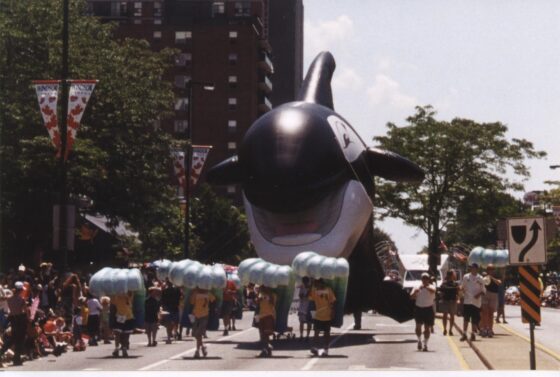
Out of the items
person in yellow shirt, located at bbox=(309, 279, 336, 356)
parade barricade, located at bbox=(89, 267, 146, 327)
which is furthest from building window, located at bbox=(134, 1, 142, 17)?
person in yellow shirt, located at bbox=(309, 279, 336, 356)

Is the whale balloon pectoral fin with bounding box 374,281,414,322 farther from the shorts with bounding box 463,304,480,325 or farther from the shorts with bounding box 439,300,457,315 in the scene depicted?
the shorts with bounding box 463,304,480,325

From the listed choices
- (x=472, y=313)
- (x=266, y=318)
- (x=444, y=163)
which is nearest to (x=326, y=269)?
(x=266, y=318)

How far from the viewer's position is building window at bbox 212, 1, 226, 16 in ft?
386

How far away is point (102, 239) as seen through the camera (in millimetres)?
54312

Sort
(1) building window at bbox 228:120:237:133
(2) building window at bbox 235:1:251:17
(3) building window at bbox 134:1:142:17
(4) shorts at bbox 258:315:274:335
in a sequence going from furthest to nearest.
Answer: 1. (2) building window at bbox 235:1:251:17
2. (3) building window at bbox 134:1:142:17
3. (1) building window at bbox 228:120:237:133
4. (4) shorts at bbox 258:315:274:335

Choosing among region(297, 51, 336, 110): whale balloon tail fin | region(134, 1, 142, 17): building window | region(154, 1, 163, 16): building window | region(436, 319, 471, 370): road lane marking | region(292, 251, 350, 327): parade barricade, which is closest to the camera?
region(436, 319, 471, 370): road lane marking

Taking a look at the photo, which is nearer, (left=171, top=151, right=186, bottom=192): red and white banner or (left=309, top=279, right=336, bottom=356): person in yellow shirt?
(left=309, top=279, right=336, bottom=356): person in yellow shirt

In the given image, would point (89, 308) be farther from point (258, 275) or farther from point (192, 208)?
point (192, 208)

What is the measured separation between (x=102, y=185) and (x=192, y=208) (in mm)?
27600

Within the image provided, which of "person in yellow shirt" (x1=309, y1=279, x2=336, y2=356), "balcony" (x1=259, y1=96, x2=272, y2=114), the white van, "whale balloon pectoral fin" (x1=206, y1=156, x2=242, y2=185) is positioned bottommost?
the white van

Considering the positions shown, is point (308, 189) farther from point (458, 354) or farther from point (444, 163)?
point (444, 163)

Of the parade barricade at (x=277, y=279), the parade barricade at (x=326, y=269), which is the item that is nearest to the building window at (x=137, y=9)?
the parade barricade at (x=277, y=279)

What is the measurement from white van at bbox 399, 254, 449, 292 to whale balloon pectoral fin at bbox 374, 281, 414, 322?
32176mm
